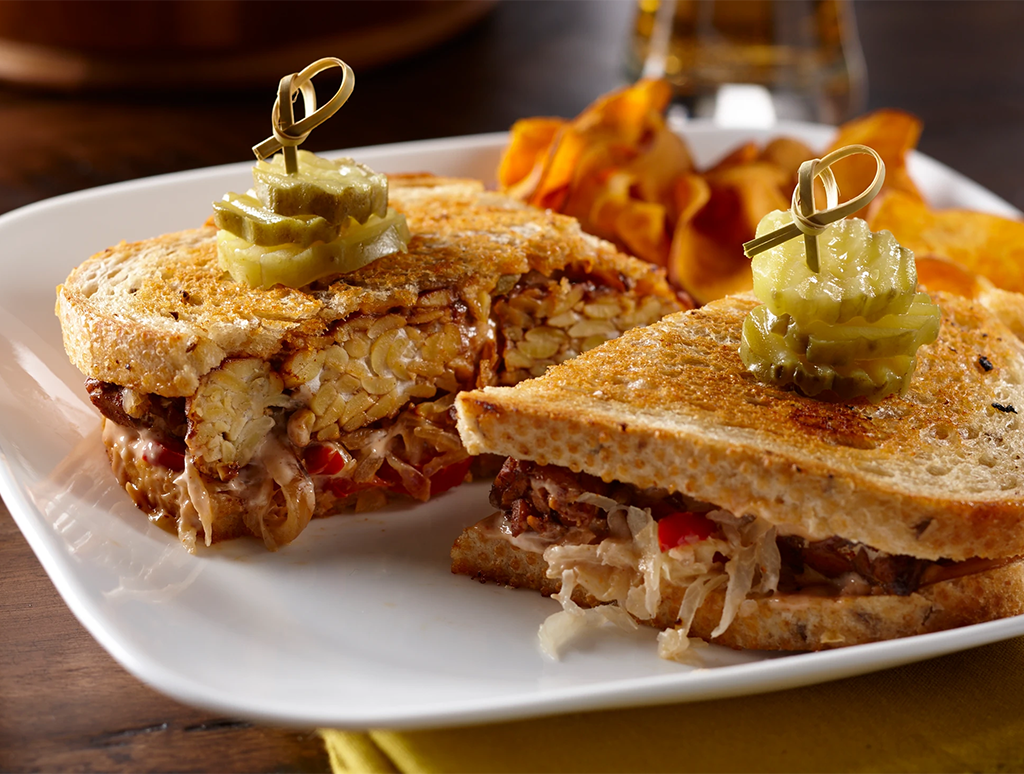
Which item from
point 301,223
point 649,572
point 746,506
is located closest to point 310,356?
point 301,223

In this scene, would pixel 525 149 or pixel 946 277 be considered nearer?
pixel 946 277

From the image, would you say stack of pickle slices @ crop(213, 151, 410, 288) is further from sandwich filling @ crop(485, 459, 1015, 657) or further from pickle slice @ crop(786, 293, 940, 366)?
pickle slice @ crop(786, 293, 940, 366)

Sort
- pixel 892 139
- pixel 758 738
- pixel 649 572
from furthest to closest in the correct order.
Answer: pixel 892 139 < pixel 649 572 < pixel 758 738

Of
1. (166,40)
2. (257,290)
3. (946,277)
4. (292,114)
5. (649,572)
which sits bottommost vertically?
(649,572)

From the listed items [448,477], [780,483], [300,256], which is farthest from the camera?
[448,477]

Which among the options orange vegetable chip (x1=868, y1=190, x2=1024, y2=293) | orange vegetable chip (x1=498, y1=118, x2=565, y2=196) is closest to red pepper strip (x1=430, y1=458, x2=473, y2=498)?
orange vegetable chip (x1=498, y1=118, x2=565, y2=196)

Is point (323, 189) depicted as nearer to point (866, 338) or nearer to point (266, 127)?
point (866, 338)

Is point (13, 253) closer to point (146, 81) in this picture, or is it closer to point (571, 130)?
point (571, 130)

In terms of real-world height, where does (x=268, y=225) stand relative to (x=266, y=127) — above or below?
above
